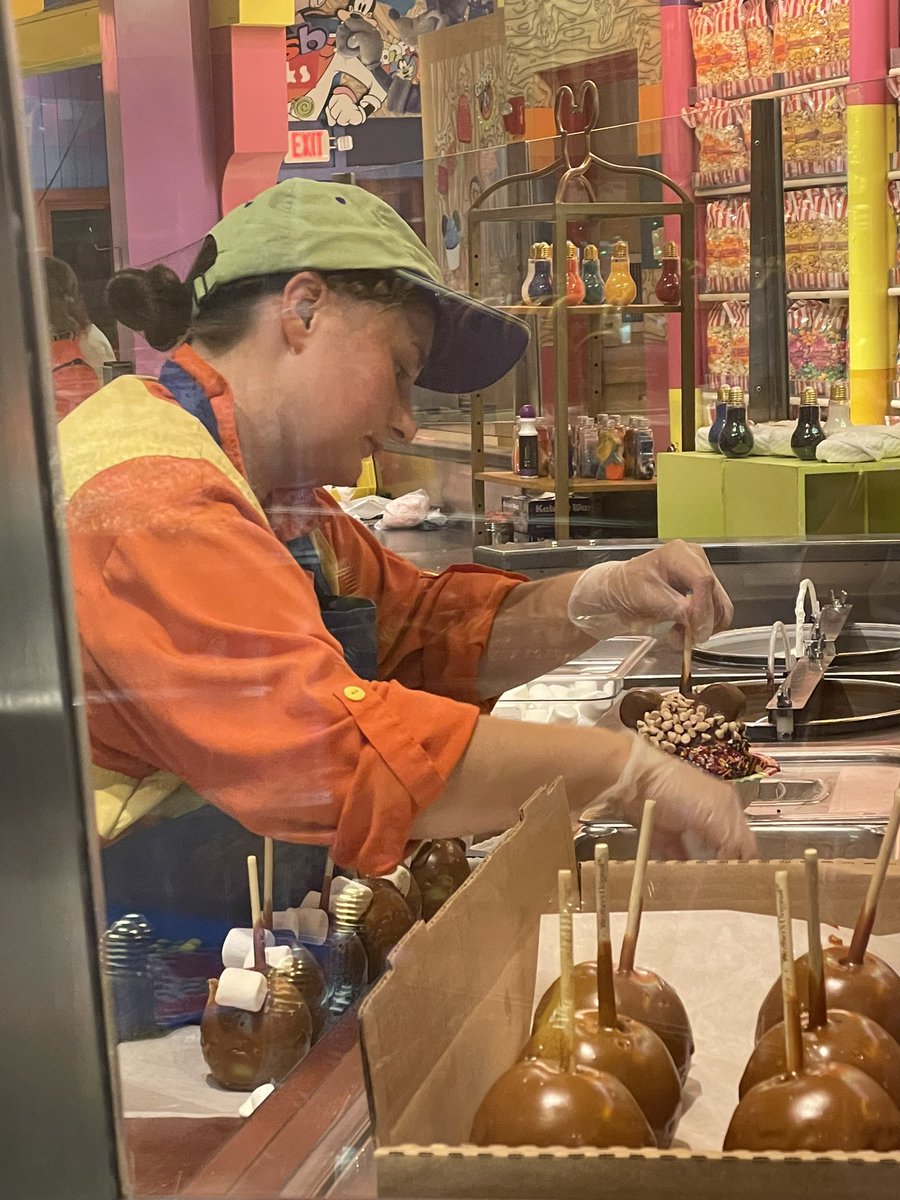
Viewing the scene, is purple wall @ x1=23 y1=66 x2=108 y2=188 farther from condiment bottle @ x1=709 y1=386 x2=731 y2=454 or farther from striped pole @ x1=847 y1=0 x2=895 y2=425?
striped pole @ x1=847 y1=0 x2=895 y2=425

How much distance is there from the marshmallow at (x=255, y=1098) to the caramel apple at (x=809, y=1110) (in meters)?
0.23

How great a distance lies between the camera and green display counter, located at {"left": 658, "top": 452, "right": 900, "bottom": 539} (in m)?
0.91

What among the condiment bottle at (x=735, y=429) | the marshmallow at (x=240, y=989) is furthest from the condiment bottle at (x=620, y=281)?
the marshmallow at (x=240, y=989)

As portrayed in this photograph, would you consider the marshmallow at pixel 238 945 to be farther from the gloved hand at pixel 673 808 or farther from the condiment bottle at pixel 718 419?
the condiment bottle at pixel 718 419

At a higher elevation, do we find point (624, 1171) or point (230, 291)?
point (230, 291)

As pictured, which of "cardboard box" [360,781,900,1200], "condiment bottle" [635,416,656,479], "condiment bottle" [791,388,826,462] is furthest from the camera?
"condiment bottle" [791,388,826,462]

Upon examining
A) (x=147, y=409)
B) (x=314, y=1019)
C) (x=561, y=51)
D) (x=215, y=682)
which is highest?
(x=561, y=51)

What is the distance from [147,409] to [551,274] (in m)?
0.28

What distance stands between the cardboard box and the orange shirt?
0.19 feet

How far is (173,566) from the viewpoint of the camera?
2.01ft

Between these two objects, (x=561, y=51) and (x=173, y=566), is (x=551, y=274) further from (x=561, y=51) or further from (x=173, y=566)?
(x=173, y=566)

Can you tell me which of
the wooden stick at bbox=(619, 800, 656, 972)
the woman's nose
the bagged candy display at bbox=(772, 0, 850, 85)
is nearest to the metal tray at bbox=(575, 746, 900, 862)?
the wooden stick at bbox=(619, 800, 656, 972)

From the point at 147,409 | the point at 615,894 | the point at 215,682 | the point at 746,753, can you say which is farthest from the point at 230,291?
the point at 746,753

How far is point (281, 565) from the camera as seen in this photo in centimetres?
63
